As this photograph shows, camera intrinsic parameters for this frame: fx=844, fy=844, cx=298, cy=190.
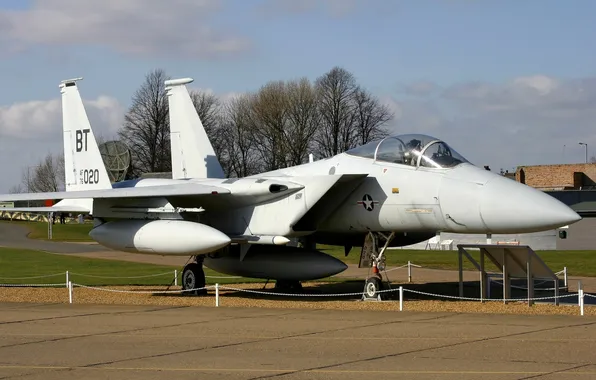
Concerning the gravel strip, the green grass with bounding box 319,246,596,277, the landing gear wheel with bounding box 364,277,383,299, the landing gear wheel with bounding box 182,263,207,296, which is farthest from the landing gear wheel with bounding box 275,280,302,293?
the green grass with bounding box 319,246,596,277

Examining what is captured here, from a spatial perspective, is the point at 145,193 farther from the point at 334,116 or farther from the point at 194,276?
the point at 334,116

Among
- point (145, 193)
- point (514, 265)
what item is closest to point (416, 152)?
point (514, 265)

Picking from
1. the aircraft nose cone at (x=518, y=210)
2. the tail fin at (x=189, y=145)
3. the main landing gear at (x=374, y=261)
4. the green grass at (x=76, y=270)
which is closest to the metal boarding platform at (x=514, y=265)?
the main landing gear at (x=374, y=261)

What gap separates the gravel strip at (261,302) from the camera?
1420cm

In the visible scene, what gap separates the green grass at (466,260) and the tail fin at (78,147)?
13091mm

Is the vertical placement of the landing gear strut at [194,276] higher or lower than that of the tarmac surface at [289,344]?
higher

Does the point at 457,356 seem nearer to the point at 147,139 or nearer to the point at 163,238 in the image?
the point at 163,238

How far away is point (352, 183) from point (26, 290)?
8646mm

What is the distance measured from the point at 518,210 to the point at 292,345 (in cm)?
498

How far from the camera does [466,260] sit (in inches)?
1268

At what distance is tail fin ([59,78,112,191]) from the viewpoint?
1911cm

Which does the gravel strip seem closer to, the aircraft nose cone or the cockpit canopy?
the aircraft nose cone

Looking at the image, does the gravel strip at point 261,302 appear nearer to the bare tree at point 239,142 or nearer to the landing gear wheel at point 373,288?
the landing gear wheel at point 373,288

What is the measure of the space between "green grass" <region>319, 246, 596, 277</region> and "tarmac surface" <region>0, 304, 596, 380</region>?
13.9 metres
